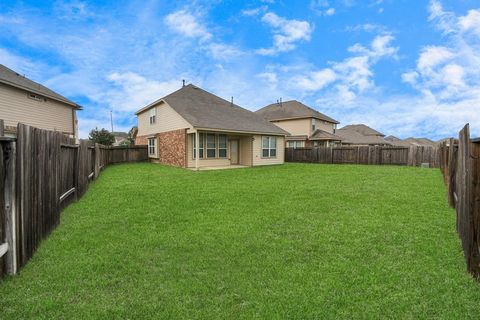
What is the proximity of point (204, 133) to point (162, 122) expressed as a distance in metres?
4.32

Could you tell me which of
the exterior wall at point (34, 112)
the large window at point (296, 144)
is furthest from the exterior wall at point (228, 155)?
the large window at point (296, 144)

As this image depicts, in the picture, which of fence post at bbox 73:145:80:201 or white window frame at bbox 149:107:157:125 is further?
white window frame at bbox 149:107:157:125

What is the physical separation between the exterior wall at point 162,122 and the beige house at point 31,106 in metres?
5.16

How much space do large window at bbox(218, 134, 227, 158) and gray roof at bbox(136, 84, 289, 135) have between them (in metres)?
1.20

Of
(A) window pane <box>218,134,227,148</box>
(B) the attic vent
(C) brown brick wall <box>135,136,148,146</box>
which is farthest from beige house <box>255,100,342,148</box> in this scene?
(B) the attic vent

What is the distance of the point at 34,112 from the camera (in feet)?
56.4

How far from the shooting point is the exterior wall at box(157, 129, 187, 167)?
18109 mm

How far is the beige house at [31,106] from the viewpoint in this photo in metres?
14.9

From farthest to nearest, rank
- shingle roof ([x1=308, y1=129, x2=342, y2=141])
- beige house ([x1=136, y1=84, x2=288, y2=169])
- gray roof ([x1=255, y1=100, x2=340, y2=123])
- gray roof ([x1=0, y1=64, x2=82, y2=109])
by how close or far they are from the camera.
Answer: gray roof ([x1=255, y1=100, x2=340, y2=123])
shingle roof ([x1=308, y1=129, x2=342, y2=141])
beige house ([x1=136, y1=84, x2=288, y2=169])
gray roof ([x1=0, y1=64, x2=82, y2=109])

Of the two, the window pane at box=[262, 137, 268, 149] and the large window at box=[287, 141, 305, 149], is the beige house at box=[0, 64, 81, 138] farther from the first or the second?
the large window at box=[287, 141, 305, 149]

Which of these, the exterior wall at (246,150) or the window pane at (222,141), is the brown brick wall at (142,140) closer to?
the window pane at (222,141)

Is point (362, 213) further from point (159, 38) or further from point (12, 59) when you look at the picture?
point (12, 59)

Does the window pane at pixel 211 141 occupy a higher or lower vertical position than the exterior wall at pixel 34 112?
lower

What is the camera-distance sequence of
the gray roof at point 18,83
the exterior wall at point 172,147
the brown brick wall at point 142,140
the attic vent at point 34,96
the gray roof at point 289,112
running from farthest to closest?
the gray roof at point 289,112 < the brown brick wall at point 142,140 < the exterior wall at point 172,147 < the attic vent at point 34,96 < the gray roof at point 18,83
